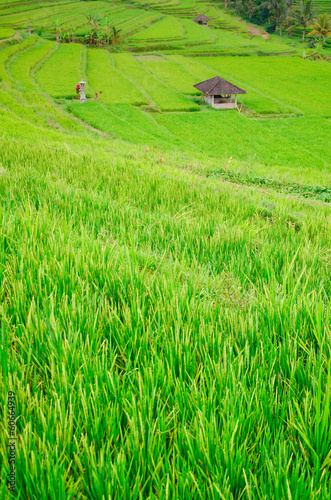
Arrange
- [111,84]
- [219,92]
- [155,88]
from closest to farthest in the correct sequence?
[219,92] → [111,84] → [155,88]

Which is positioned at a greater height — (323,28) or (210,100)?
(323,28)

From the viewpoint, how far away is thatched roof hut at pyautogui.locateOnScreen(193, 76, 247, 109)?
25734mm

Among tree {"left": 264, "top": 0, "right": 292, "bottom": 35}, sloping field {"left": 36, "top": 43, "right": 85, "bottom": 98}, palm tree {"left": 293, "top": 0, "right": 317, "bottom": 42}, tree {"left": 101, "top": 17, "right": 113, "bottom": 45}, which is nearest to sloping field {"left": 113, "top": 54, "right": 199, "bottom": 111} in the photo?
sloping field {"left": 36, "top": 43, "right": 85, "bottom": 98}

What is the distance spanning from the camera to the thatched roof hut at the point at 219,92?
25.7 meters

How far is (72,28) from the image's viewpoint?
4819 cm

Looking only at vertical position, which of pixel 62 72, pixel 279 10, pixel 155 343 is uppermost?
pixel 279 10

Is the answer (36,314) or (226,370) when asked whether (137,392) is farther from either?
(36,314)

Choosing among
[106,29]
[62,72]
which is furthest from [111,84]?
[106,29]

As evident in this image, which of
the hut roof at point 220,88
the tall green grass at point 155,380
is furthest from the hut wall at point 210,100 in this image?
the tall green grass at point 155,380

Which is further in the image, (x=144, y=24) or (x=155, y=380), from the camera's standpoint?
(x=144, y=24)

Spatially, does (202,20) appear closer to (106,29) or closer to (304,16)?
(304,16)

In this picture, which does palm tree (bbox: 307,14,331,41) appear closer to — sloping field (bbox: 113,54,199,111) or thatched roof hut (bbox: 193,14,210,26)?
thatched roof hut (bbox: 193,14,210,26)

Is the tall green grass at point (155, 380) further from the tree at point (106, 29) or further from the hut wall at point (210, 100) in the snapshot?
the tree at point (106, 29)

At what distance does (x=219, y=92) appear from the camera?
25609 mm
